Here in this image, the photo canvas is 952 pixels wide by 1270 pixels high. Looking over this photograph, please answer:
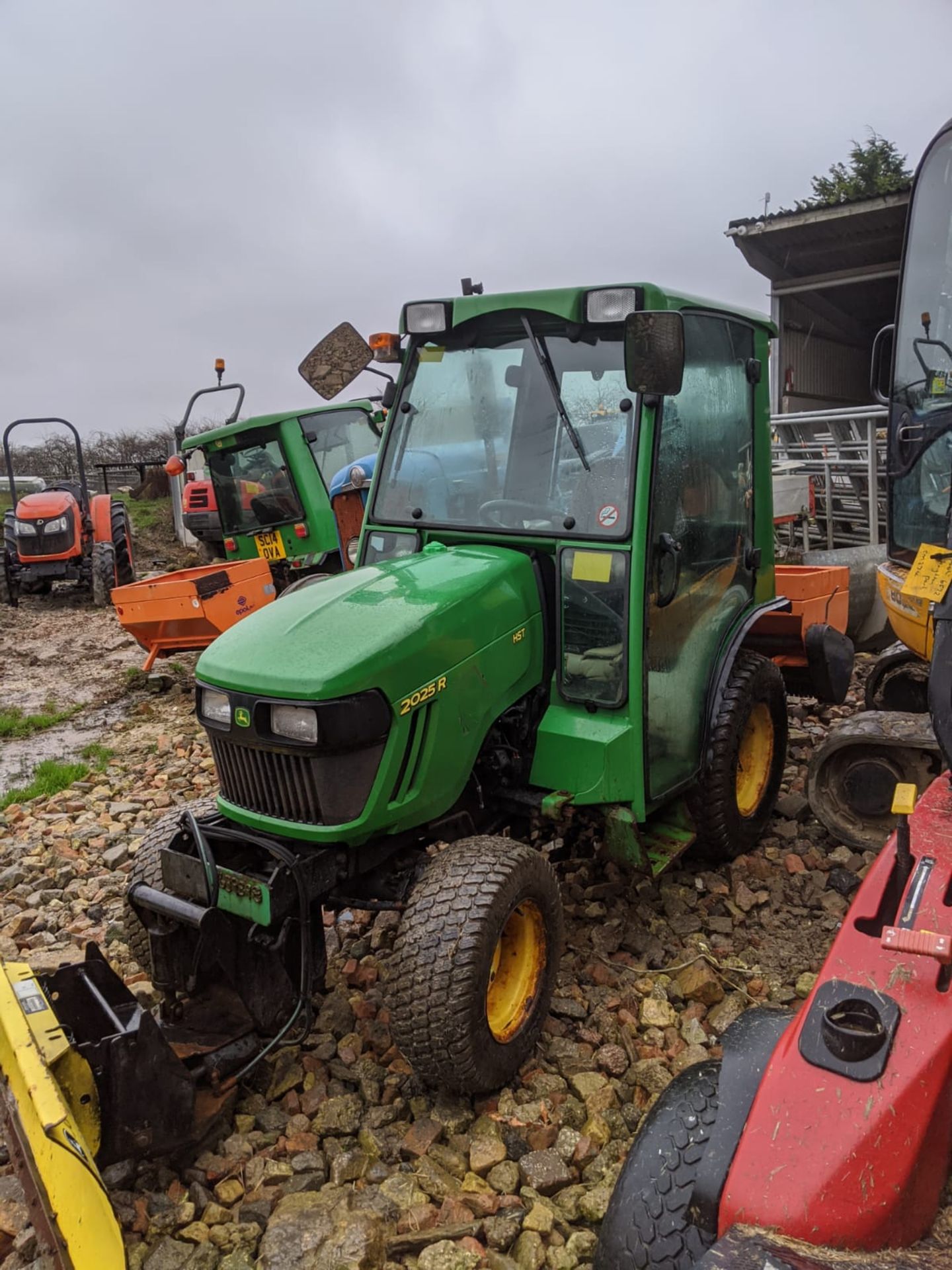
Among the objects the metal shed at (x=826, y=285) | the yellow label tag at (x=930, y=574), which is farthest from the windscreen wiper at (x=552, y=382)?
the metal shed at (x=826, y=285)

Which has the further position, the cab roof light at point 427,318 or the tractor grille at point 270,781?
the cab roof light at point 427,318

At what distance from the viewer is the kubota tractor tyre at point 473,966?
2.60 m

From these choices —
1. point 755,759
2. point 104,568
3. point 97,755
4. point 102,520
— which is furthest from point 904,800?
point 102,520

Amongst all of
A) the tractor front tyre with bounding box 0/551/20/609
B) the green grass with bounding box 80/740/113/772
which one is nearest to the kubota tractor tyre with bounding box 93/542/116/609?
the tractor front tyre with bounding box 0/551/20/609

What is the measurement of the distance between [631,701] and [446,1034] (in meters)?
1.22

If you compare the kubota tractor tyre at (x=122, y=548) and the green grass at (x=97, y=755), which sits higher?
the kubota tractor tyre at (x=122, y=548)

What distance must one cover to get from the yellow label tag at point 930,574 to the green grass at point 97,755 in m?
4.62

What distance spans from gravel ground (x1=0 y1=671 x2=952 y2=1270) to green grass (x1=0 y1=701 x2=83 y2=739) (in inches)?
105

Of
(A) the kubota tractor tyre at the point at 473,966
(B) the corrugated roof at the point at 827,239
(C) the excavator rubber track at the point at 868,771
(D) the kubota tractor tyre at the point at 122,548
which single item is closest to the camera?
(A) the kubota tractor tyre at the point at 473,966

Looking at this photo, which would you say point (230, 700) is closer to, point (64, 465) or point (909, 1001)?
point (909, 1001)

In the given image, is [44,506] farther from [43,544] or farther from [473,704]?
[473,704]

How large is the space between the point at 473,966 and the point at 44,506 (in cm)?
1159

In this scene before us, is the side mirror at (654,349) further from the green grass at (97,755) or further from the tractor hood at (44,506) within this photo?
the tractor hood at (44,506)

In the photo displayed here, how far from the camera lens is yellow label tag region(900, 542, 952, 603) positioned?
3.25 m
